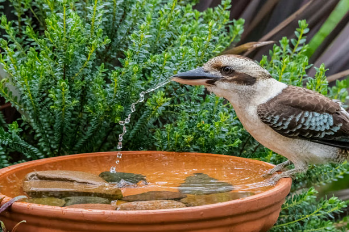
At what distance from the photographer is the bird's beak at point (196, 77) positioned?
1.41m

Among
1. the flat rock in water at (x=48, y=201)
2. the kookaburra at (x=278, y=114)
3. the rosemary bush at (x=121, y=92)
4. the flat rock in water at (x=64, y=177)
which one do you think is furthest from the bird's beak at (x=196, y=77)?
the flat rock in water at (x=48, y=201)

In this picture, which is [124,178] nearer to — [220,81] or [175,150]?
[175,150]

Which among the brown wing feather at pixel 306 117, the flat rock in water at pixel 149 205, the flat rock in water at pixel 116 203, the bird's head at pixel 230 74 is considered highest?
the bird's head at pixel 230 74

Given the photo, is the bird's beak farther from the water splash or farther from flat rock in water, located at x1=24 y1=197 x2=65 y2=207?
flat rock in water, located at x1=24 y1=197 x2=65 y2=207

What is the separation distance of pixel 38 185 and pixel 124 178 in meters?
0.29

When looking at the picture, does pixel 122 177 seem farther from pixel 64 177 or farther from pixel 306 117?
pixel 306 117

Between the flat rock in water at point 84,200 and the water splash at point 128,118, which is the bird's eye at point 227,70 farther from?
the flat rock in water at point 84,200

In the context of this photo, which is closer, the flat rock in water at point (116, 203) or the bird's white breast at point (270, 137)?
the flat rock in water at point (116, 203)

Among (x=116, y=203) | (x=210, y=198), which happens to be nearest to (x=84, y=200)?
(x=116, y=203)

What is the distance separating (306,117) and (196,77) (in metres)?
0.42

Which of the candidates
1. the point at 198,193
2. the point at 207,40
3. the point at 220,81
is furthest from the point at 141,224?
the point at 207,40

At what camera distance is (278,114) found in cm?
146

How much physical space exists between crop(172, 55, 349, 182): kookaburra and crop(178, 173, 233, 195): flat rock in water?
23 centimetres

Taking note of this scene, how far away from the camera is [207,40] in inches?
70.9
